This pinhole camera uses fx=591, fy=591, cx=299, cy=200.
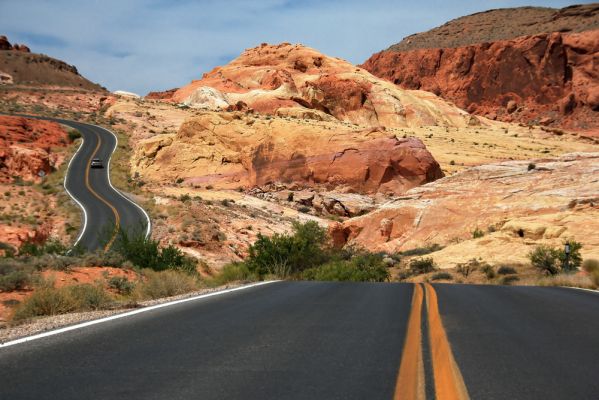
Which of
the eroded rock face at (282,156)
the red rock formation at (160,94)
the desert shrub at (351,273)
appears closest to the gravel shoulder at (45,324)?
the desert shrub at (351,273)

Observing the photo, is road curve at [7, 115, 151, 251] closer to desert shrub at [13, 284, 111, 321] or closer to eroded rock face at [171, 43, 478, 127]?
desert shrub at [13, 284, 111, 321]

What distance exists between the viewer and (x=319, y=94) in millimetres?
86188

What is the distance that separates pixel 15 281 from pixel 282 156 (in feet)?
142

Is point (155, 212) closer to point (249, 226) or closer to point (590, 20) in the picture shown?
point (249, 226)

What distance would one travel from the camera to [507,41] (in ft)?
358

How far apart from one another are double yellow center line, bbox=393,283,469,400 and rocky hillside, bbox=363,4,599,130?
98.1 meters

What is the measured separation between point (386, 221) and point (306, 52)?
71.7m

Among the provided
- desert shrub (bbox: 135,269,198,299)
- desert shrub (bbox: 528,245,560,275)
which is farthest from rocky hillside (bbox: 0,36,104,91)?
desert shrub (bbox: 135,269,198,299)

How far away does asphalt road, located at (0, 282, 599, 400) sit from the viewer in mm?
4551

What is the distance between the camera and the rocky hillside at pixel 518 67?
10031cm

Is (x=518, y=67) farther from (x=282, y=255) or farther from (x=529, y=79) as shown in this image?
(x=282, y=255)

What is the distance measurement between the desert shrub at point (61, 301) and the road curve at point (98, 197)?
15.9 metres

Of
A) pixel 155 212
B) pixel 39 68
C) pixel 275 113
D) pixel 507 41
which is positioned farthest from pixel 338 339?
pixel 39 68

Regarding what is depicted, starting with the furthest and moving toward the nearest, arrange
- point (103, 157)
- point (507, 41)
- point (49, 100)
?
point (507, 41)
point (49, 100)
point (103, 157)
